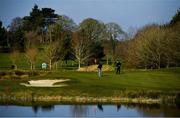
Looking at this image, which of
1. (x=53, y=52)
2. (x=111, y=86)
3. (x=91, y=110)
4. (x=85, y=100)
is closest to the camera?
(x=91, y=110)

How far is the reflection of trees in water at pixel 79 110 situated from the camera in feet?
120

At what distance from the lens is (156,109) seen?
1524 inches

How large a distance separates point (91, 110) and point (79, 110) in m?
0.92

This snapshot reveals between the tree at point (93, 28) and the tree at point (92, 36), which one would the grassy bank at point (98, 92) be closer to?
the tree at point (92, 36)

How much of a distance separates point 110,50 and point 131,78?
2649 inches

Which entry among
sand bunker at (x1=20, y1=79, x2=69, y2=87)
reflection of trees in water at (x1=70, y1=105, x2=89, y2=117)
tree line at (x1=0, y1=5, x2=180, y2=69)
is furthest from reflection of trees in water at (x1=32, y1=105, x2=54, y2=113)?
tree line at (x1=0, y1=5, x2=180, y2=69)

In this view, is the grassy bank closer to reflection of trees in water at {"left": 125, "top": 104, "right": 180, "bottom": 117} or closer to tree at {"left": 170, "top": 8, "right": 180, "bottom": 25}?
reflection of trees in water at {"left": 125, "top": 104, "right": 180, "bottom": 117}

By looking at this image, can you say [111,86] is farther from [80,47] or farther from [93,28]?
[93,28]

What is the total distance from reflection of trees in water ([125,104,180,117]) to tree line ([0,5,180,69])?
45378 millimetres

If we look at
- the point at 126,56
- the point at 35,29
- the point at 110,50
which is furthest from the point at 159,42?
the point at 35,29

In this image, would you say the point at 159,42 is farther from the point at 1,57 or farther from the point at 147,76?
the point at 1,57

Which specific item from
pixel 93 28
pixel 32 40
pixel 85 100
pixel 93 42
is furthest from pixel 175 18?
pixel 85 100

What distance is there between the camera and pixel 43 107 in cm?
4044

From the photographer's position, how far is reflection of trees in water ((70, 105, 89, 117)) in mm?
36625
